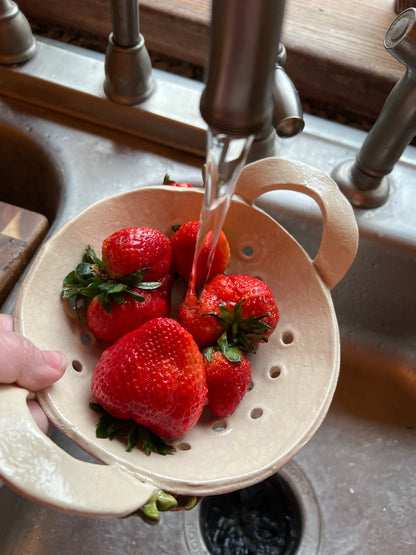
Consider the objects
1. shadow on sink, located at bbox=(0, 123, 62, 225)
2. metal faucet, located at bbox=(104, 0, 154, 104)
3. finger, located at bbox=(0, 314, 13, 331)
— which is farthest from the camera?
shadow on sink, located at bbox=(0, 123, 62, 225)

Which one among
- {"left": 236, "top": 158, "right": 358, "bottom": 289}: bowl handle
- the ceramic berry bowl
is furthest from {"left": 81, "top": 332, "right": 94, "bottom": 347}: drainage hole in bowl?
{"left": 236, "top": 158, "right": 358, "bottom": 289}: bowl handle

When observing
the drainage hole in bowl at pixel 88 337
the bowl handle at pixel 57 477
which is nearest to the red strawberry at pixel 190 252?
the drainage hole in bowl at pixel 88 337

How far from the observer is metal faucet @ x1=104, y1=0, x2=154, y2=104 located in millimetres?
629

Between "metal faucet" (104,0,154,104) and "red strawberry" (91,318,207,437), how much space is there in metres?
0.40

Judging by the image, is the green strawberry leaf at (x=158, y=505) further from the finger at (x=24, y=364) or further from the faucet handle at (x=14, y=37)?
the faucet handle at (x=14, y=37)

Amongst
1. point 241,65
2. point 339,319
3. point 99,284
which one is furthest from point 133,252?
point 339,319

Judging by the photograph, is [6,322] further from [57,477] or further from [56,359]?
[57,477]

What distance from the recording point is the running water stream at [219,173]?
0.31 m

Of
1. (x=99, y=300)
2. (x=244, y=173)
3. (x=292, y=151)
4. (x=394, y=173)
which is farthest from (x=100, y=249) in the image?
(x=394, y=173)

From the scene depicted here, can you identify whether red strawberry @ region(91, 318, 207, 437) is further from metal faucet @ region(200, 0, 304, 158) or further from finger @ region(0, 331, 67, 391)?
metal faucet @ region(200, 0, 304, 158)

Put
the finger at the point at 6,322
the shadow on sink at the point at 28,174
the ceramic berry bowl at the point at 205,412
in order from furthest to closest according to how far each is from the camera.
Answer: the shadow on sink at the point at 28,174 → the finger at the point at 6,322 → the ceramic berry bowl at the point at 205,412

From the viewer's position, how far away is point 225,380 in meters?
0.49

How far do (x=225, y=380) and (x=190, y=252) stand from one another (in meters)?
0.15

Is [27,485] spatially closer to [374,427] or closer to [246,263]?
[246,263]
